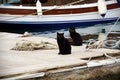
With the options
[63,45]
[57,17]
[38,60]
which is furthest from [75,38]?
[57,17]

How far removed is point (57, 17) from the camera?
2317 cm

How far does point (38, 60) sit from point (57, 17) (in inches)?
634

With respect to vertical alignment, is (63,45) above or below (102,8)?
above

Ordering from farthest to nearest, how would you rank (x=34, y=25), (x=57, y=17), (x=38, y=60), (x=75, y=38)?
(x=34, y=25), (x=57, y=17), (x=75, y=38), (x=38, y=60)

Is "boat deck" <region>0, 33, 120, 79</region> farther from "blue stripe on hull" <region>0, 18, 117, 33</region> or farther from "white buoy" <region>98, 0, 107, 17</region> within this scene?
"blue stripe on hull" <region>0, 18, 117, 33</region>

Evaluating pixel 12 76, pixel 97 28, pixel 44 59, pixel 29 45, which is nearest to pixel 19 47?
pixel 29 45

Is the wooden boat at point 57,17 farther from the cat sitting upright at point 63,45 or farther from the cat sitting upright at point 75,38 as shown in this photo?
the cat sitting upright at point 63,45

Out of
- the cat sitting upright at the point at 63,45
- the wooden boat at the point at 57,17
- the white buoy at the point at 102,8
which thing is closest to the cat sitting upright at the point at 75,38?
the cat sitting upright at the point at 63,45

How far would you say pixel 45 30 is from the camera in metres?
23.5

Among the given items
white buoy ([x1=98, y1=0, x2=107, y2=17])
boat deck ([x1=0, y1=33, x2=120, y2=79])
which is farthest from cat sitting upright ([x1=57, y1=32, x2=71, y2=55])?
white buoy ([x1=98, y1=0, x2=107, y2=17])

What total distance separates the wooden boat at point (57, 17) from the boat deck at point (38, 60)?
13.9m

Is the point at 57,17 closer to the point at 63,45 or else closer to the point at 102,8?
the point at 102,8

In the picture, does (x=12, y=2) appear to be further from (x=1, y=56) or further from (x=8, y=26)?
(x=1, y=56)

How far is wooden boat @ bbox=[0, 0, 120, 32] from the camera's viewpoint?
2269 centimetres
